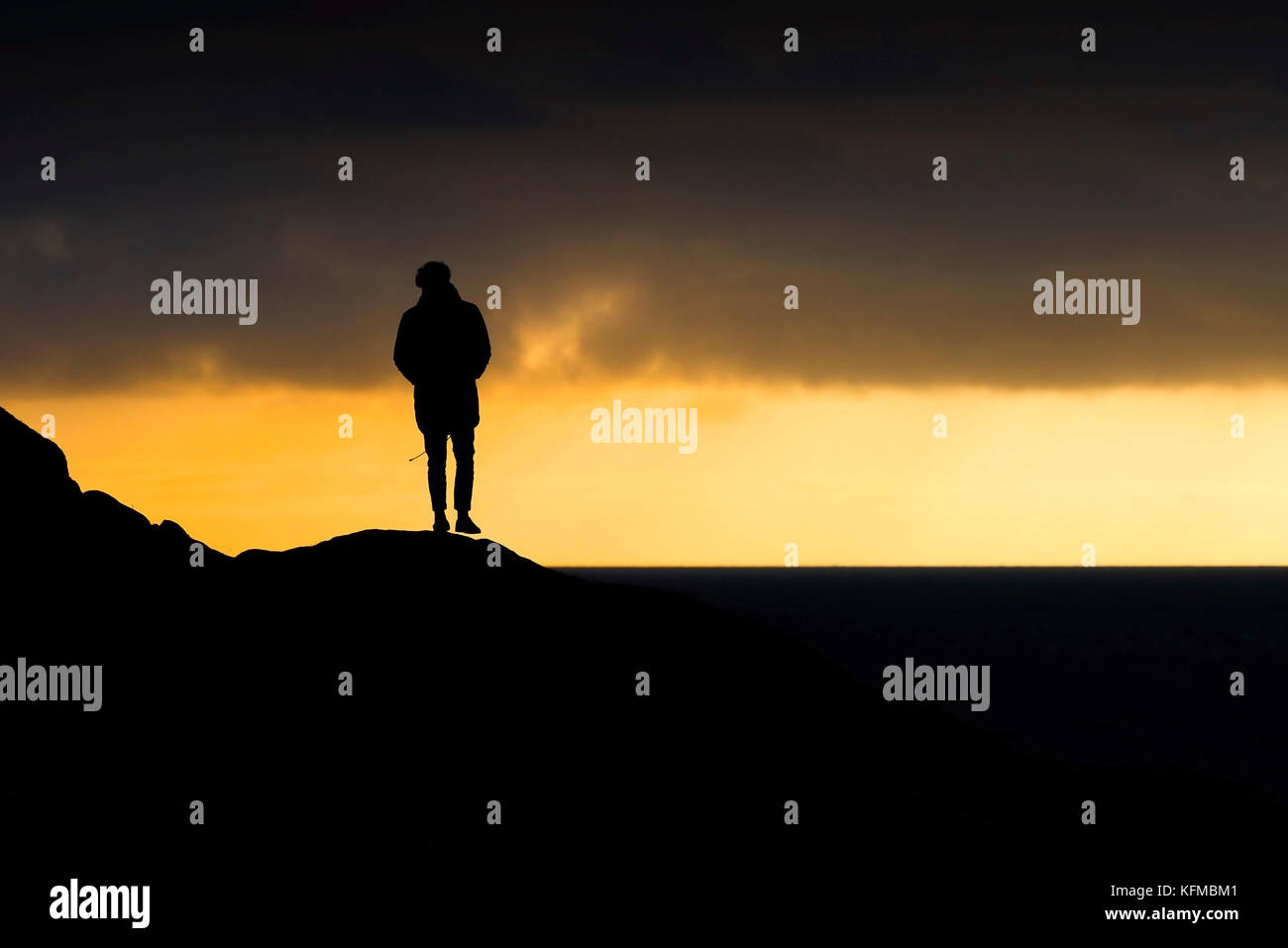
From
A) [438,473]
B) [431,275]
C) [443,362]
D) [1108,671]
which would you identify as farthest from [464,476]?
[1108,671]

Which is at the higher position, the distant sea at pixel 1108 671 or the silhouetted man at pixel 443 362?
the silhouetted man at pixel 443 362

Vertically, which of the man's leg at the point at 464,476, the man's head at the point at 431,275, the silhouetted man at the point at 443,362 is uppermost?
the man's head at the point at 431,275

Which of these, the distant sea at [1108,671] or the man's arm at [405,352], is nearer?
the man's arm at [405,352]

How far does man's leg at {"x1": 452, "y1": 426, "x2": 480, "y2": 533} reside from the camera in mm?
22078

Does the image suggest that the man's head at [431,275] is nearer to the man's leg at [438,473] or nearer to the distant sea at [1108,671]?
the man's leg at [438,473]

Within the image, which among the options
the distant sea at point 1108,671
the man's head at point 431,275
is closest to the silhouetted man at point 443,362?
the man's head at point 431,275

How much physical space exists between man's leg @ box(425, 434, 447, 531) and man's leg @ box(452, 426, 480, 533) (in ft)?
0.69

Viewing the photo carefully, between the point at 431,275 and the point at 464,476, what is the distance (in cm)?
346

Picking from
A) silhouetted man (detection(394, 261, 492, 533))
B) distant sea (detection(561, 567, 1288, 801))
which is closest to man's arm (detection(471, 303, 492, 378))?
silhouetted man (detection(394, 261, 492, 533))

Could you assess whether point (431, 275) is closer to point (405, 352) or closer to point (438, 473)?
point (405, 352)

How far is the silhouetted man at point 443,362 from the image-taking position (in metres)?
21.9

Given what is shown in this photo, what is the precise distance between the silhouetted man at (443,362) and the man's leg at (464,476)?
17 mm

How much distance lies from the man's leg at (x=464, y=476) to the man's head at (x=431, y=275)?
98.6 inches
